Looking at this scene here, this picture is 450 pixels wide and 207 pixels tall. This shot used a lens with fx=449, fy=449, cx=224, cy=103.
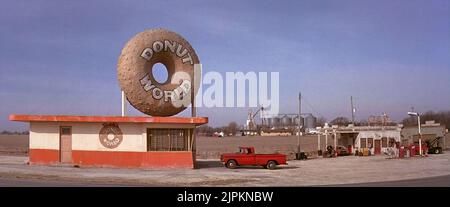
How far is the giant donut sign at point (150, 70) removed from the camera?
27969 millimetres

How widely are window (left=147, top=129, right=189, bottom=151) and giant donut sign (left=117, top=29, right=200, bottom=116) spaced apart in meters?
1.23

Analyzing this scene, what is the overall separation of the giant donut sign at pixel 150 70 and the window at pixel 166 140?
48.6 inches

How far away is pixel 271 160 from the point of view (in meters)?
30.4

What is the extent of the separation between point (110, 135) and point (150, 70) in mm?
4829

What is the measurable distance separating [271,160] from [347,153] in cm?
2073

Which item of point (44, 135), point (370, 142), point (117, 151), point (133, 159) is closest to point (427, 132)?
point (370, 142)

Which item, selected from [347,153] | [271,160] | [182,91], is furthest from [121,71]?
[347,153]

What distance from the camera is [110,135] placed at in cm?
2844

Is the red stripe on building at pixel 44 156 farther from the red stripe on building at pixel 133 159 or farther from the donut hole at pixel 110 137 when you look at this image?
the donut hole at pixel 110 137

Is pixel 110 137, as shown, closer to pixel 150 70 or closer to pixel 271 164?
pixel 150 70

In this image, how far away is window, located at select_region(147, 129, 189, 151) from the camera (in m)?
28.4

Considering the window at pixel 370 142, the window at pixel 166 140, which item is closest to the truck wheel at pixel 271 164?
the window at pixel 166 140

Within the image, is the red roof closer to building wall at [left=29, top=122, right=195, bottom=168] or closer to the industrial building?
building wall at [left=29, top=122, right=195, bottom=168]
